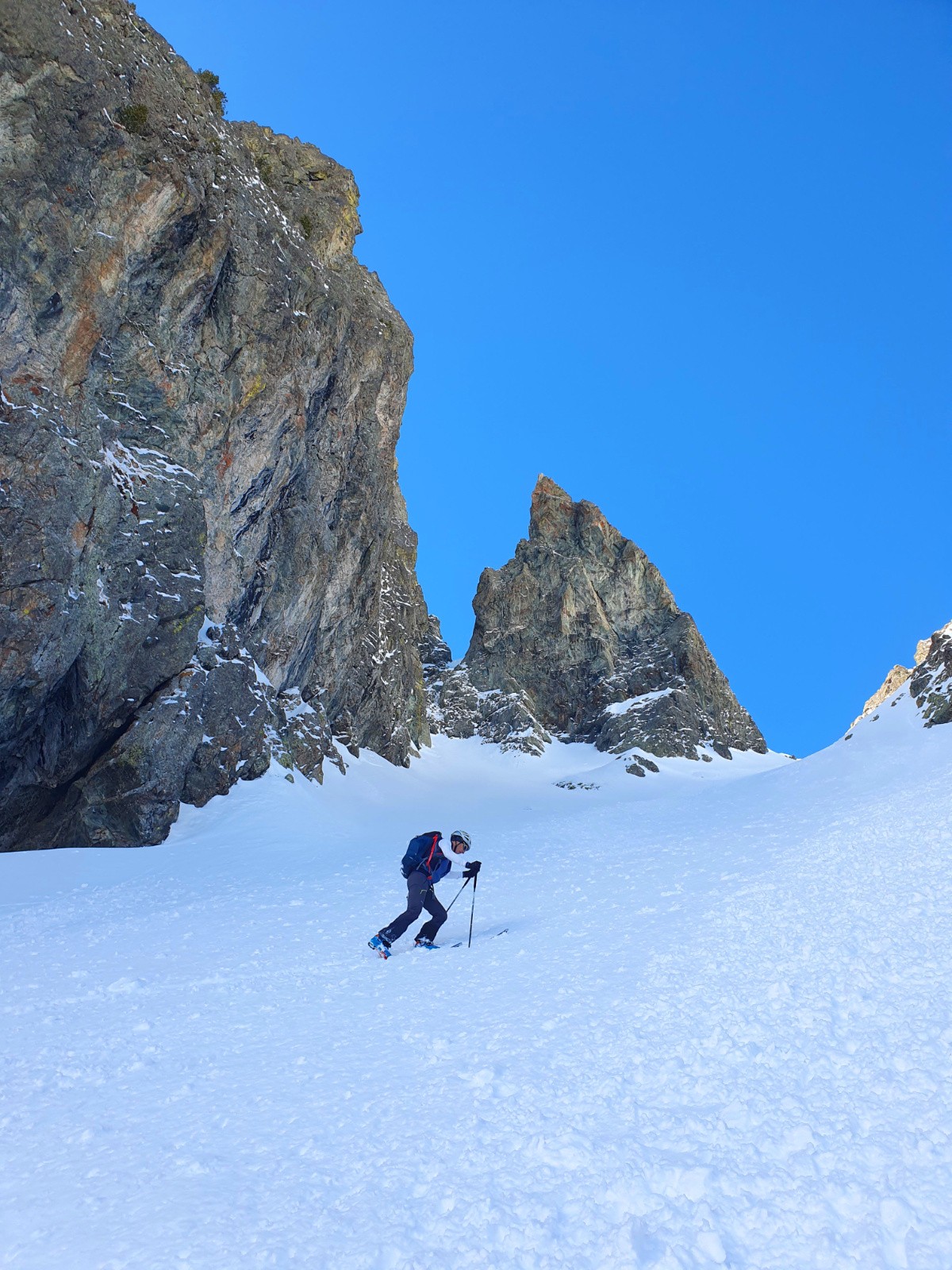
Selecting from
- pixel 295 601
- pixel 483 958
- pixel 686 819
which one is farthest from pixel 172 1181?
pixel 295 601

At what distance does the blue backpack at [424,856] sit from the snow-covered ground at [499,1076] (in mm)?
1209

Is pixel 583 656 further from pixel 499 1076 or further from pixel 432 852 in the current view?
pixel 499 1076

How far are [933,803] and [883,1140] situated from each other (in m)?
16.5

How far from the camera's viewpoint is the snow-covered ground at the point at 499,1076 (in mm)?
4992

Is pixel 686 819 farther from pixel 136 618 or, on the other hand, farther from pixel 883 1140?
pixel 883 1140

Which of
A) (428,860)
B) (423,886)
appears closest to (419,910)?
(423,886)

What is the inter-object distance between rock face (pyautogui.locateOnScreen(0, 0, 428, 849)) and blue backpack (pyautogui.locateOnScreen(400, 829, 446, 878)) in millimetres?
13298

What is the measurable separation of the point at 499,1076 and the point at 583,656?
7913cm

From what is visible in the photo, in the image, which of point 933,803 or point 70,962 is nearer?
point 70,962

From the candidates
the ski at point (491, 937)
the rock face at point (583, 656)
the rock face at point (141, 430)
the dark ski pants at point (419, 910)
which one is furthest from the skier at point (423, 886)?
the rock face at point (583, 656)

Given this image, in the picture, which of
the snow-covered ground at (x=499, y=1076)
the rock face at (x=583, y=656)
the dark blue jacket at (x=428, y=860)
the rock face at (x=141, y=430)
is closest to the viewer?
the snow-covered ground at (x=499, y=1076)

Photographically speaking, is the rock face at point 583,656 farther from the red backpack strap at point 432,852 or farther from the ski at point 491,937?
the red backpack strap at point 432,852

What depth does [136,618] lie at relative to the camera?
24250 millimetres

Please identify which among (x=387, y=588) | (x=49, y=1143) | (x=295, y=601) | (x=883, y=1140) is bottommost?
(x=49, y=1143)
